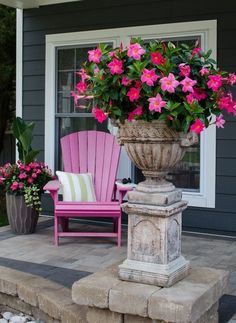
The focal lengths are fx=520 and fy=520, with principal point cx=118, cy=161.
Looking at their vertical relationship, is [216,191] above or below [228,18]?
below

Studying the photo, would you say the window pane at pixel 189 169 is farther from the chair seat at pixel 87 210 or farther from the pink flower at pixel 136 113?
the pink flower at pixel 136 113

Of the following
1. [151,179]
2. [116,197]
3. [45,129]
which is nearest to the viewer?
[151,179]

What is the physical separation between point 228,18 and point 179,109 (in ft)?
9.49

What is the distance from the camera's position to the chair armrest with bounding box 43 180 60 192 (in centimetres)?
463

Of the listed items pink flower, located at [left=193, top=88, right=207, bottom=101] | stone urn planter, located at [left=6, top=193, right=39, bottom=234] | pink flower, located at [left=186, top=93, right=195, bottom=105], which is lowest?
stone urn planter, located at [left=6, top=193, right=39, bottom=234]

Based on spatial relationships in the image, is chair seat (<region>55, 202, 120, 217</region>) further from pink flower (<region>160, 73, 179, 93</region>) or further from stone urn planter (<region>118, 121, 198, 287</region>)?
pink flower (<region>160, 73, 179, 93</region>)

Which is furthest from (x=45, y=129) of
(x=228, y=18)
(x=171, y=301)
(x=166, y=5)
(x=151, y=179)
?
(x=171, y=301)

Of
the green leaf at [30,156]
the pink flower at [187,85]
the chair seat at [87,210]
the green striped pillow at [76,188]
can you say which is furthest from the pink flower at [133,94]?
the green leaf at [30,156]

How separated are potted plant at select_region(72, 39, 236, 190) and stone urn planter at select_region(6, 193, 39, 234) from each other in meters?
2.70

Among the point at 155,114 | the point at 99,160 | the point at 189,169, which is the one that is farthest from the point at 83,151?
the point at 155,114

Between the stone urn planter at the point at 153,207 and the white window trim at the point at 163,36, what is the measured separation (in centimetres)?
249

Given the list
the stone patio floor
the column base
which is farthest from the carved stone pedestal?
the stone patio floor

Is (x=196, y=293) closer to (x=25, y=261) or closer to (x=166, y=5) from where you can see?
(x=25, y=261)

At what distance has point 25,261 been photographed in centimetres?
411
